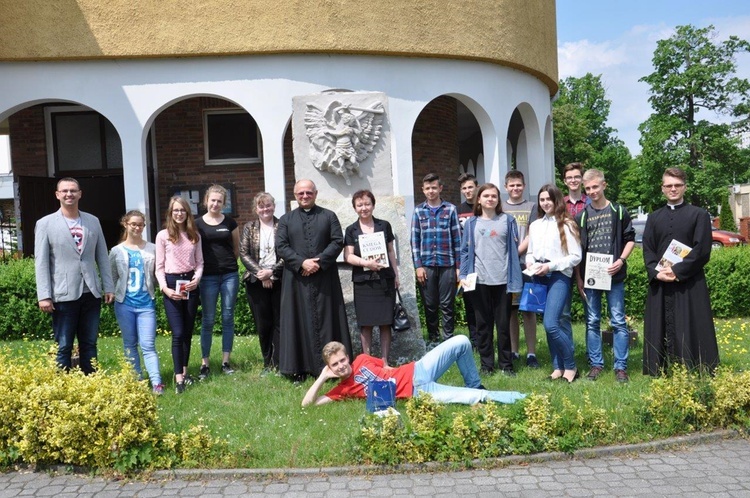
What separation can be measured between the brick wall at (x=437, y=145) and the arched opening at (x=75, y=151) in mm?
6375

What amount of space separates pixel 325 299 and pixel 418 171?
9.23 m

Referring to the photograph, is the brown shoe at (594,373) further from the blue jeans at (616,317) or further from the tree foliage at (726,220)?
the tree foliage at (726,220)

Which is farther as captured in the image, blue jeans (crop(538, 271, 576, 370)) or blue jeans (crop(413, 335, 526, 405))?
blue jeans (crop(538, 271, 576, 370))

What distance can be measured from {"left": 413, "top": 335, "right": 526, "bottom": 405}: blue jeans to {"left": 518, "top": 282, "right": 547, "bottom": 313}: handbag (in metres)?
0.97

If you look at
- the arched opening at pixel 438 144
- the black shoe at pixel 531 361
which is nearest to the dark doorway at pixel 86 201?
the arched opening at pixel 438 144

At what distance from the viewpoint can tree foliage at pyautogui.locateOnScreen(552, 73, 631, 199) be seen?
134ft

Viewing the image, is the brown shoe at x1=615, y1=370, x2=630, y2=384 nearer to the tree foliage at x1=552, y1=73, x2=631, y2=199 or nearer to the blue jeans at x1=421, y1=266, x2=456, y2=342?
the blue jeans at x1=421, y1=266, x2=456, y2=342

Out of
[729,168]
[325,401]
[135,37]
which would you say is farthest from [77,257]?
[729,168]

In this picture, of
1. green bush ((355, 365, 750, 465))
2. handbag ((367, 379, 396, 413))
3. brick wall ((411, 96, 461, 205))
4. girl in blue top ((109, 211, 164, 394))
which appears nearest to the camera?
green bush ((355, 365, 750, 465))

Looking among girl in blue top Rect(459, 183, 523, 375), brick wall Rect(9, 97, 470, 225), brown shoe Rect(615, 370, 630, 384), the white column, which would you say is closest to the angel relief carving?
girl in blue top Rect(459, 183, 523, 375)

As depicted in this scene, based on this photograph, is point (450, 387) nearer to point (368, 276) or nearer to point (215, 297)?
point (368, 276)

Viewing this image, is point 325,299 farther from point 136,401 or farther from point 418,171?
point 418,171

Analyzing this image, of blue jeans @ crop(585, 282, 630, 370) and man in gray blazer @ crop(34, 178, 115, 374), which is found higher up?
man in gray blazer @ crop(34, 178, 115, 374)

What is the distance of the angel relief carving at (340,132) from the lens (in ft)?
24.9
